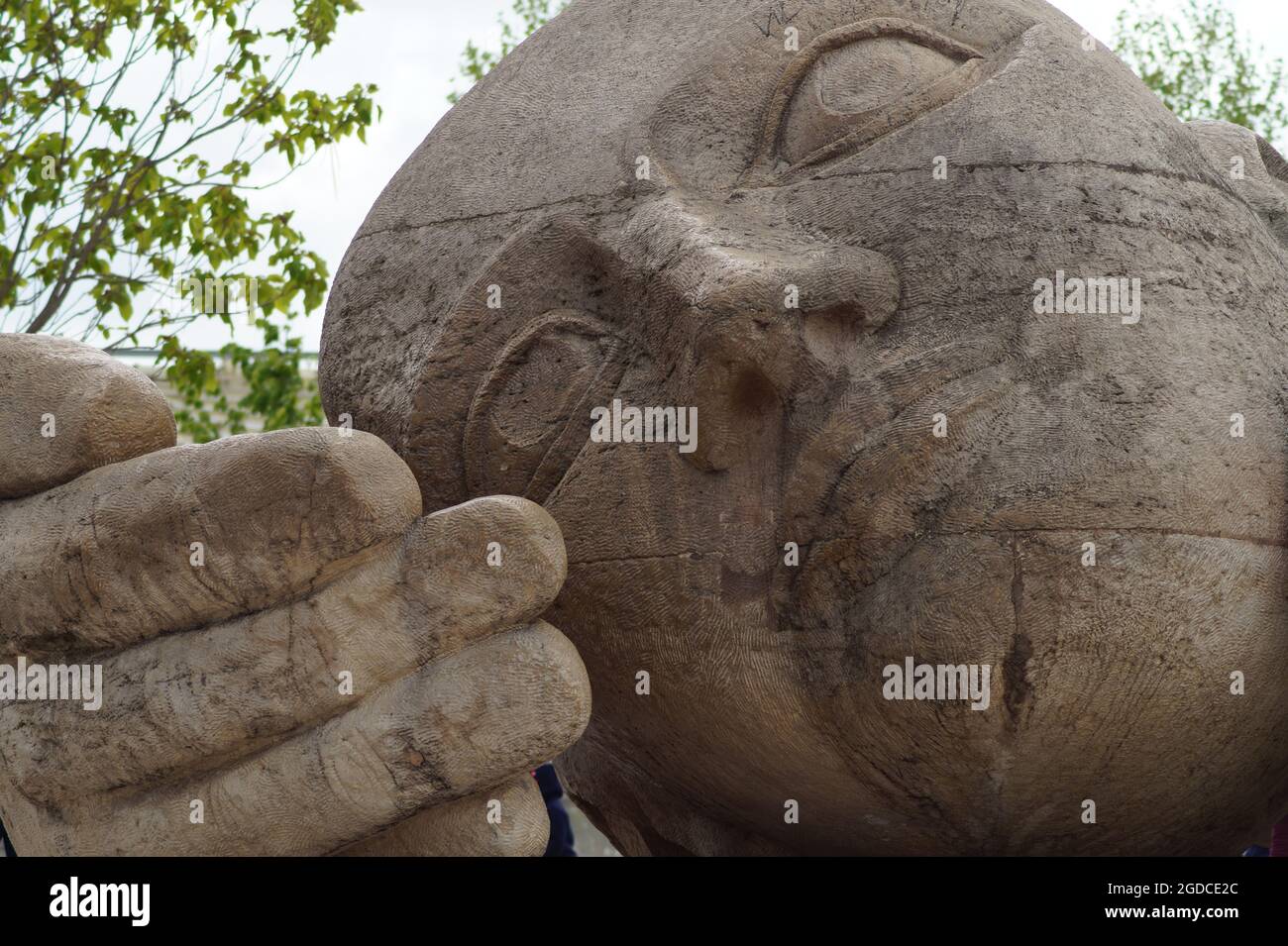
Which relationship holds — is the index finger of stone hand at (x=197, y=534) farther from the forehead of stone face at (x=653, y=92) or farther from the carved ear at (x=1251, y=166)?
the carved ear at (x=1251, y=166)

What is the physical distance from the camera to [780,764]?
3545 millimetres

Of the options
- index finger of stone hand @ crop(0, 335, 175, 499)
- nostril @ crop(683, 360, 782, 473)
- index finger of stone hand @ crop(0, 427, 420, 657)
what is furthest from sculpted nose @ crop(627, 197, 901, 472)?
index finger of stone hand @ crop(0, 335, 175, 499)

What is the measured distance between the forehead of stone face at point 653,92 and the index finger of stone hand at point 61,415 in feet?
2.79

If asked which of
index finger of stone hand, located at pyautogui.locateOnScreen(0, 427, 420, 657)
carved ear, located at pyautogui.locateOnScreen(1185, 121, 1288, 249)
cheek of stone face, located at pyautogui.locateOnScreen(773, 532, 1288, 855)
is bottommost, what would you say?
cheek of stone face, located at pyautogui.locateOnScreen(773, 532, 1288, 855)

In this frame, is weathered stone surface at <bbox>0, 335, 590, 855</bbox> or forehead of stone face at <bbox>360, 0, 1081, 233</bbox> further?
forehead of stone face at <bbox>360, 0, 1081, 233</bbox>

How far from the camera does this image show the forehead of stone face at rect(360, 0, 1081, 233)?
3.62 m

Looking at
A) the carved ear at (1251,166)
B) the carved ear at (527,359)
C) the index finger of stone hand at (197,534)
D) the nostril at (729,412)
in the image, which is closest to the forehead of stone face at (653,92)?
the carved ear at (527,359)

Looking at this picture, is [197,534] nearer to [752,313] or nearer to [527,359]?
[527,359]

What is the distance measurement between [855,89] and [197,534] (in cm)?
162

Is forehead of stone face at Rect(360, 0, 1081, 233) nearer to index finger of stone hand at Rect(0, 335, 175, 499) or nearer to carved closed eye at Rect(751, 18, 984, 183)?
carved closed eye at Rect(751, 18, 984, 183)

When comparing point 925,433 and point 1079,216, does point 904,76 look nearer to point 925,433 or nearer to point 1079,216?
point 1079,216

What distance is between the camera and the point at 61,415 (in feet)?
10.6

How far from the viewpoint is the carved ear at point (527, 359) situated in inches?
140
